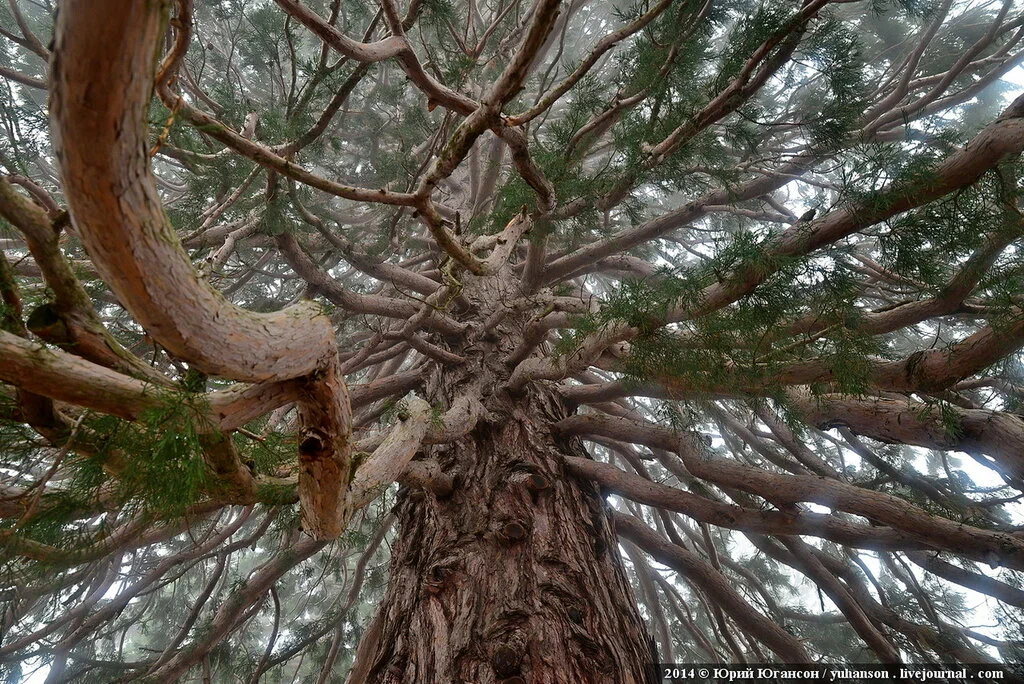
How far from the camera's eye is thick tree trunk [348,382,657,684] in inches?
70.6

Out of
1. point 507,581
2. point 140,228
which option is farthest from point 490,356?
point 140,228

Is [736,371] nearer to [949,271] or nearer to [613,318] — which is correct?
[613,318]

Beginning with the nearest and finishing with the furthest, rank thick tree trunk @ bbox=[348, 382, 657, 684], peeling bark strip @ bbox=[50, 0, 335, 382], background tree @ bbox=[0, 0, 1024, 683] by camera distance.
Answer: peeling bark strip @ bbox=[50, 0, 335, 382], background tree @ bbox=[0, 0, 1024, 683], thick tree trunk @ bbox=[348, 382, 657, 684]

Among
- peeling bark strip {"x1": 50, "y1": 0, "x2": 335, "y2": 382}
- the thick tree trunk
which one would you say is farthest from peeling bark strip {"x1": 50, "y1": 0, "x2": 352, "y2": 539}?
the thick tree trunk

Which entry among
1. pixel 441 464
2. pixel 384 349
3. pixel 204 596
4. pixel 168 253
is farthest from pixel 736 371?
pixel 204 596

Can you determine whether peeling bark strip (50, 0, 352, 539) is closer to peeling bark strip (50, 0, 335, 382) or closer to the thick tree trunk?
peeling bark strip (50, 0, 335, 382)

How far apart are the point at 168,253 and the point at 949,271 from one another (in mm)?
2806

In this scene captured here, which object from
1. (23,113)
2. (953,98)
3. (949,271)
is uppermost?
(953,98)

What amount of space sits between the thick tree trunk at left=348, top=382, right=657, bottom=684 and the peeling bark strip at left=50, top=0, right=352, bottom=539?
1.16 m

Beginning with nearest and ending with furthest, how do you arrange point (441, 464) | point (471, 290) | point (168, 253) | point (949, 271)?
point (168, 253)
point (949, 271)
point (441, 464)
point (471, 290)

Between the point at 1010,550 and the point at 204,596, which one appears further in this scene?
the point at 204,596

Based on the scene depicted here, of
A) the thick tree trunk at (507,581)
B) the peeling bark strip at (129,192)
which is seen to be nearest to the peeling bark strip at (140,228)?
the peeling bark strip at (129,192)

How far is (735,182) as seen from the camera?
276 centimetres

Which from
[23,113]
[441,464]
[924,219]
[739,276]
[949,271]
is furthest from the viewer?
[441,464]
